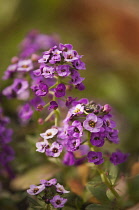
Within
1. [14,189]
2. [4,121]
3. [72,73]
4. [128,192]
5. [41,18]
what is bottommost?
[14,189]

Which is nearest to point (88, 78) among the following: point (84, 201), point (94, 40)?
point (94, 40)

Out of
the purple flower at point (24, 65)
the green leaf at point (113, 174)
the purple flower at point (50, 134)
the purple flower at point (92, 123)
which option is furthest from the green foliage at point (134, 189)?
the purple flower at point (24, 65)

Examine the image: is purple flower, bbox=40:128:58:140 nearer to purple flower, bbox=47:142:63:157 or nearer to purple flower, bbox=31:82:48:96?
purple flower, bbox=47:142:63:157

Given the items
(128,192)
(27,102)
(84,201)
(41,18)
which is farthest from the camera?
(41,18)

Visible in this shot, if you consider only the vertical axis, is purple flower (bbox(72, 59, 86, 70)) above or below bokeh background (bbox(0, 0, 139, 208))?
below

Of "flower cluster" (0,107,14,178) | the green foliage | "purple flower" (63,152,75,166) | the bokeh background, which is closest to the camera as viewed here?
the green foliage

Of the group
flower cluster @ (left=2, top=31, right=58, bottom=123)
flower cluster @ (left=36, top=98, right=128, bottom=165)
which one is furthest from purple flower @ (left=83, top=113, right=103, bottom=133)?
flower cluster @ (left=2, top=31, right=58, bottom=123)

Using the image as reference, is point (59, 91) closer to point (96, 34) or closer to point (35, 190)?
point (35, 190)

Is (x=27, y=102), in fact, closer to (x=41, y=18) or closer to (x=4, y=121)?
(x=4, y=121)
